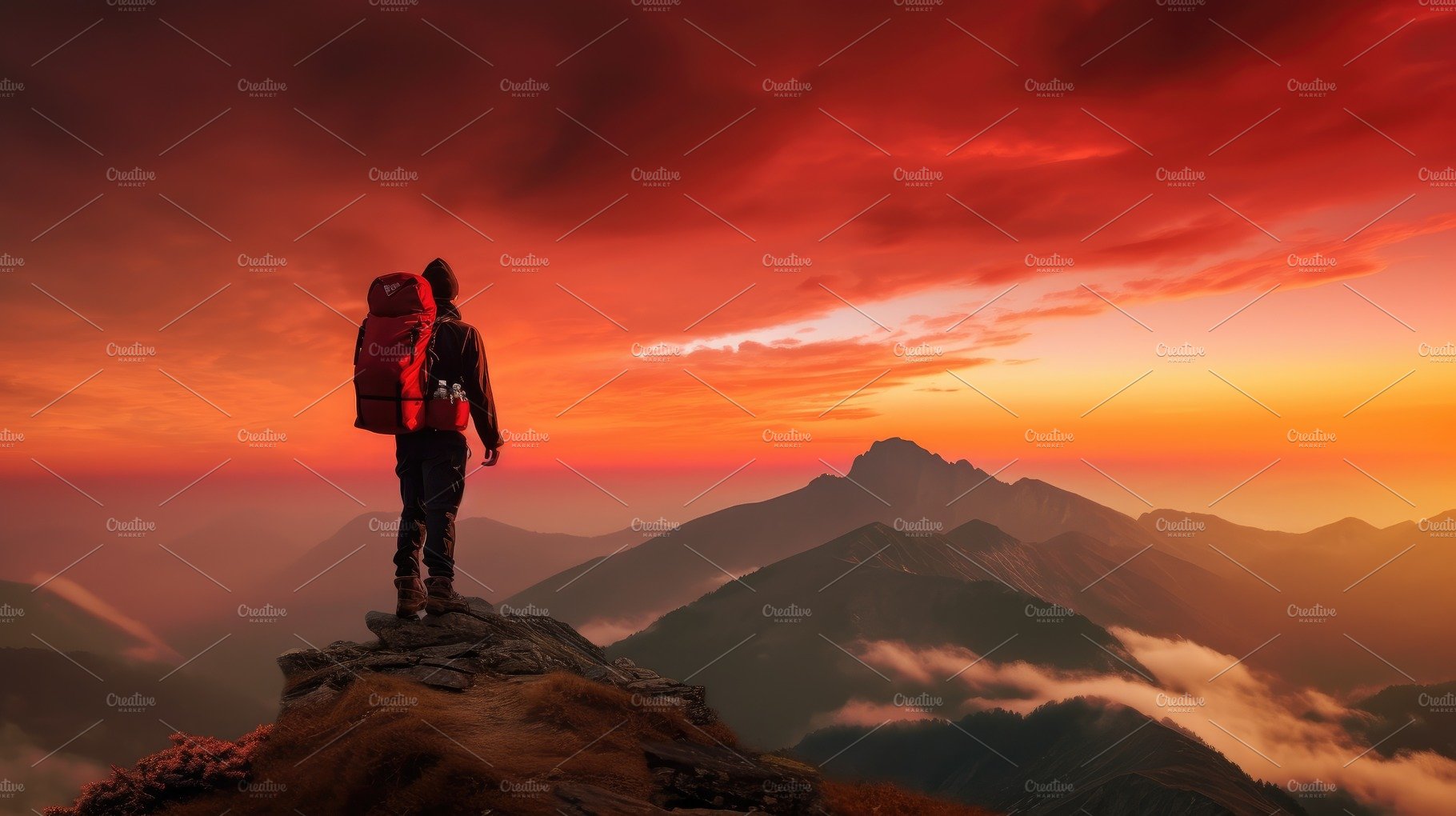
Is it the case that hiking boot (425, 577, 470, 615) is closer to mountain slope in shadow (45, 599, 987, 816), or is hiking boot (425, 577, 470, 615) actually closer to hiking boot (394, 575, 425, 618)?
hiking boot (394, 575, 425, 618)

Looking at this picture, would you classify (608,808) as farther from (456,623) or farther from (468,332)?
(468,332)

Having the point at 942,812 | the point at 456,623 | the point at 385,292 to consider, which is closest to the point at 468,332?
the point at 385,292

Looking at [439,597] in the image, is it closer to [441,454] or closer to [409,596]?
[409,596]

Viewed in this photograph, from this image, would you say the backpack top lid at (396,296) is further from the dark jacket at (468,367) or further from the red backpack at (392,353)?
the dark jacket at (468,367)

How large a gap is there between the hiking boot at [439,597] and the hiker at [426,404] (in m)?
0.02

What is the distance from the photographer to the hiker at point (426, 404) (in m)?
13.4

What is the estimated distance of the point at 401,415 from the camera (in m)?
13.5

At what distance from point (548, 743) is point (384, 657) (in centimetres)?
497

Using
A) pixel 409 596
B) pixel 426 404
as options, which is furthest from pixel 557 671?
pixel 426 404

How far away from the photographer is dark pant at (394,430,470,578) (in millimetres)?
14438

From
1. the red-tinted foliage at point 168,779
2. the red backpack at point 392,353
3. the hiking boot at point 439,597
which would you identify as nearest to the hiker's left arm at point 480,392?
the red backpack at point 392,353

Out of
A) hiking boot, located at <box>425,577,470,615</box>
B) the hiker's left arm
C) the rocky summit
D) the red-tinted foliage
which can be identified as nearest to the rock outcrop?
the rocky summit

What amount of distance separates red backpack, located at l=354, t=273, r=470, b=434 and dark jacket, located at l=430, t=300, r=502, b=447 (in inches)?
24.6

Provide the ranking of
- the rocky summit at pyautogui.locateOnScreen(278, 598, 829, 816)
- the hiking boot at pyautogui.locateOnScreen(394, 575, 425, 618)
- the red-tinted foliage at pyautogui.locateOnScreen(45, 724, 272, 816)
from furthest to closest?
the hiking boot at pyautogui.locateOnScreen(394, 575, 425, 618) < the red-tinted foliage at pyautogui.locateOnScreen(45, 724, 272, 816) < the rocky summit at pyautogui.locateOnScreen(278, 598, 829, 816)
